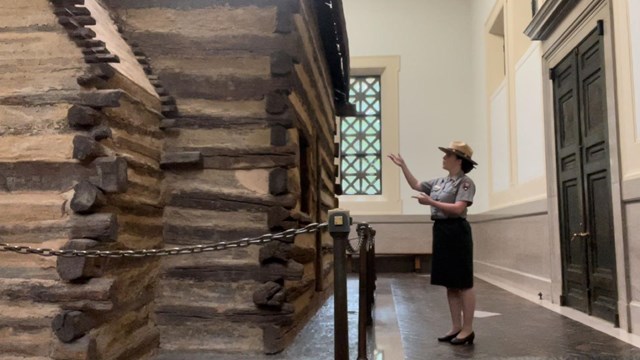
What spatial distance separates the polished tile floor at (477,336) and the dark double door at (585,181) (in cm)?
53

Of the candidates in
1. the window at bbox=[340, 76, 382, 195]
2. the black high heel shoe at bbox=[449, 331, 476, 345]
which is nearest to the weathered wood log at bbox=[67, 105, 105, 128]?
the black high heel shoe at bbox=[449, 331, 476, 345]

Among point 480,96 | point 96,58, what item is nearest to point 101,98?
point 96,58

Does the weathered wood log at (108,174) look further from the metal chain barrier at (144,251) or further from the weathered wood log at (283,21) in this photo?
the weathered wood log at (283,21)

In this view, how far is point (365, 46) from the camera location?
17594 mm

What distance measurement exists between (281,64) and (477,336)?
11.2ft

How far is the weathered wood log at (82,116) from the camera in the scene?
4.43 metres

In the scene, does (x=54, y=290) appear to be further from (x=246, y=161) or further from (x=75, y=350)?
(x=246, y=161)

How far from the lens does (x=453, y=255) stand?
5336 millimetres

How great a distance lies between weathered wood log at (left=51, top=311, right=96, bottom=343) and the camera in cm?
421

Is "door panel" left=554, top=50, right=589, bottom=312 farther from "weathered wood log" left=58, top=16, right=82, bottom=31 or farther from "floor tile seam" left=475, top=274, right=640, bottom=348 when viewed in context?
"weathered wood log" left=58, top=16, right=82, bottom=31

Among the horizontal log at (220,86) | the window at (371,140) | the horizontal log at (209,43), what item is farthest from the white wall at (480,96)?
the horizontal log at (220,86)

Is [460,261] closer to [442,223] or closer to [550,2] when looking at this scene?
[442,223]

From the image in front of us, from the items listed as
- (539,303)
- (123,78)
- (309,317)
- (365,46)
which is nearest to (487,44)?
(365,46)

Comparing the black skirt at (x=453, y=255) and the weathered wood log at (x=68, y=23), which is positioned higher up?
the weathered wood log at (x=68, y=23)
